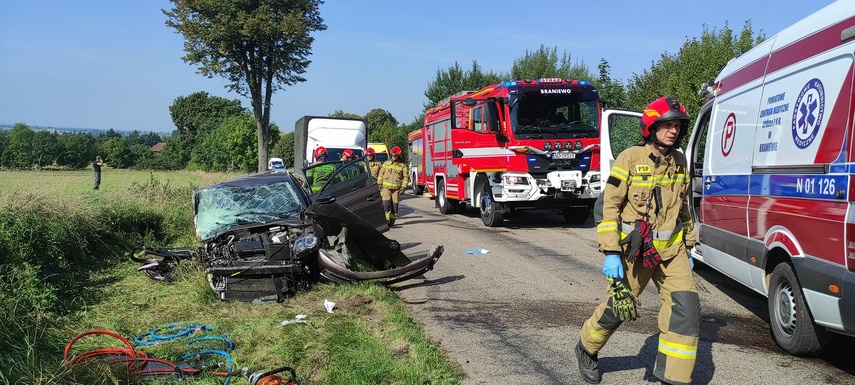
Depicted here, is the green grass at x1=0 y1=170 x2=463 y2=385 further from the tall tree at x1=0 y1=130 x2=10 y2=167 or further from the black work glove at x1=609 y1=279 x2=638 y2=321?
the tall tree at x1=0 y1=130 x2=10 y2=167

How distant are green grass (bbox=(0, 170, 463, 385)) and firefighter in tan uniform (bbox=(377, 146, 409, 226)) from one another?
15.9 feet

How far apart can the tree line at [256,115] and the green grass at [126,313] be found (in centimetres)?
460

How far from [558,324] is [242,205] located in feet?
13.5

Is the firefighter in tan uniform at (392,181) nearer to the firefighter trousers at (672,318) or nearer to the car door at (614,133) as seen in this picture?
the car door at (614,133)

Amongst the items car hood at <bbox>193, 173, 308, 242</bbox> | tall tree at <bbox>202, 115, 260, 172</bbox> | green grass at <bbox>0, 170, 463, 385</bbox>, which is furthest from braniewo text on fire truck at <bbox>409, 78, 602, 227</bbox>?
tall tree at <bbox>202, 115, 260, 172</bbox>

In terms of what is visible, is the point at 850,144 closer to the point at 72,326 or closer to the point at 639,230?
the point at 639,230

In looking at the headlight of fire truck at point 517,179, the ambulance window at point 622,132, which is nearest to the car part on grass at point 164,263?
the headlight of fire truck at point 517,179

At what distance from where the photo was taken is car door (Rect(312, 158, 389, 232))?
8.36 metres

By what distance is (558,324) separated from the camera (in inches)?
219

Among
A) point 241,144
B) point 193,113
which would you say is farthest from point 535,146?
point 193,113

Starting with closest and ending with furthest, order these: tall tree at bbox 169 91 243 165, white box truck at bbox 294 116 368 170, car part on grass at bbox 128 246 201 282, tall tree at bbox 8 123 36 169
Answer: car part on grass at bbox 128 246 201 282, tall tree at bbox 8 123 36 169, white box truck at bbox 294 116 368 170, tall tree at bbox 169 91 243 165

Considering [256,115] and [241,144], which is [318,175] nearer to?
[256,115]

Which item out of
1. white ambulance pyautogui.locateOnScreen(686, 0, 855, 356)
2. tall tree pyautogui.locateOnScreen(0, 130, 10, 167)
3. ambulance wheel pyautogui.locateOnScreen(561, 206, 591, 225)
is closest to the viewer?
white ambulance pyautogui.locateOnScreen(686, 0, 855, 356)

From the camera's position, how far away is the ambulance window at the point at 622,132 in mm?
10758
